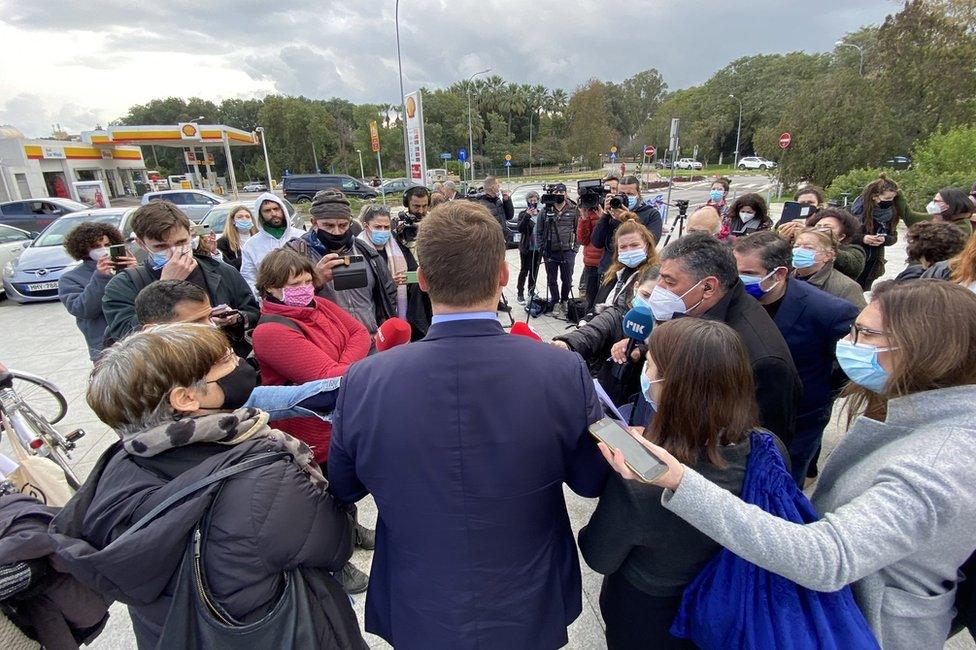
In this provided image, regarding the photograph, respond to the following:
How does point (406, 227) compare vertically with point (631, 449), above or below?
above

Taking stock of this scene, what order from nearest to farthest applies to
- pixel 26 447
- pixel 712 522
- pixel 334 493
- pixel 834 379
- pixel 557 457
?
1. pixel 712 522
2. pixel 557 457
3. pixel 334 493
4. pixel 834 379
5. pixel 26 447

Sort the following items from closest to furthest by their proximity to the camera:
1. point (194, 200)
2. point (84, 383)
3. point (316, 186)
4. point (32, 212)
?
point (84, 383)
point (32, 212)
point (194, 200)
point (316, 186)

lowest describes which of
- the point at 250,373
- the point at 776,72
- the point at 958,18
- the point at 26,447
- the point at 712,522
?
the point at 26,447

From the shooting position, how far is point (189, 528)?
1.04 meters

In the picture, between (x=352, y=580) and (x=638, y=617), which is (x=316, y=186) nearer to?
(x=352, y=580)

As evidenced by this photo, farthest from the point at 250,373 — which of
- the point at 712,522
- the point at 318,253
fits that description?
the point at 318,253

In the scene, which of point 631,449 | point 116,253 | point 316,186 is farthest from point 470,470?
point 316,186

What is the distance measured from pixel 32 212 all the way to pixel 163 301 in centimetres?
1811

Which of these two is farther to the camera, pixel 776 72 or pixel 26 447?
pixel 776 72

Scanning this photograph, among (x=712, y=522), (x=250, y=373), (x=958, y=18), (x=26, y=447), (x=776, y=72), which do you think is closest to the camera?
(x=712, y=522)

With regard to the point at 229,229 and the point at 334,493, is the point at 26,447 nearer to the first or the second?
the point at 229,229

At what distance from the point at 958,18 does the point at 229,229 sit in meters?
28.6

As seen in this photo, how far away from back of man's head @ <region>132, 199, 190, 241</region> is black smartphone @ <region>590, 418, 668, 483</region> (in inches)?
111

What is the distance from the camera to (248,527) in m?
1.10
